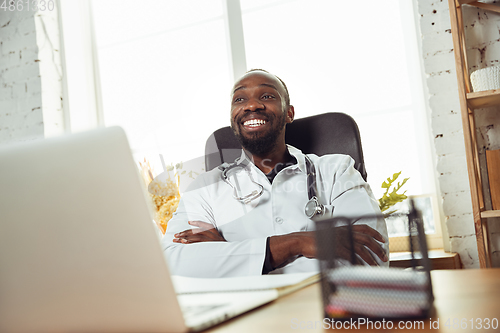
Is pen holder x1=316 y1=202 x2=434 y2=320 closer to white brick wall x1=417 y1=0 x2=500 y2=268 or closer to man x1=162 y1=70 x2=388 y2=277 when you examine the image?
man x1=162 y1=70 x2=388 y2=277

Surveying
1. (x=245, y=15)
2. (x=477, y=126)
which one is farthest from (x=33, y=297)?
(x=245, y=15)

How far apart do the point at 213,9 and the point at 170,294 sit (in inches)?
97.0

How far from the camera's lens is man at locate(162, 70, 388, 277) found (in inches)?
40.0

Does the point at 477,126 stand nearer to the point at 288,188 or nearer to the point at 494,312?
the point at 288,188

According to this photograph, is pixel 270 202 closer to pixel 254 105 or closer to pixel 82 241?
pixel 254 105

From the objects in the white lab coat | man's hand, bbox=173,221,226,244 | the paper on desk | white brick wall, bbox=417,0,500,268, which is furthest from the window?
the paper on desk

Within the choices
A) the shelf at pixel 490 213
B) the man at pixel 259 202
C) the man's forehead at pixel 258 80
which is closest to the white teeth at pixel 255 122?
the man at pixel 259 202

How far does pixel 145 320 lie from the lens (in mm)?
365

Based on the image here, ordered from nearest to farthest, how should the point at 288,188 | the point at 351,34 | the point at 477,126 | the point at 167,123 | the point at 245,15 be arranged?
the point at 288,188 < the point at 477,126 < the point at 351,34 < the point at 245,15 < the point at 167,123

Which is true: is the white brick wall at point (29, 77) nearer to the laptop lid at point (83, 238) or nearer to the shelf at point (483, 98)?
the shelf at point (483, 98)

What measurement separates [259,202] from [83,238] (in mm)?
1016

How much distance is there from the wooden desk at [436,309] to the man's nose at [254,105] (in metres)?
1.11

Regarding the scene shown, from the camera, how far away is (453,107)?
1.84m

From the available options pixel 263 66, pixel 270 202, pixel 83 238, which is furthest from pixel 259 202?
pixel 263 66
